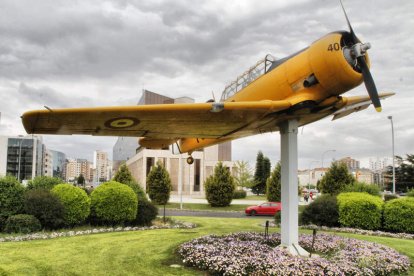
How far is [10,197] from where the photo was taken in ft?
54.3

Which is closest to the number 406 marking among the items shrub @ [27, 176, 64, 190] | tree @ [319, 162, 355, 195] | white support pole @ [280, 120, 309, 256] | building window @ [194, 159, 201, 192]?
white support pole @ [280, 120, 309, 256]

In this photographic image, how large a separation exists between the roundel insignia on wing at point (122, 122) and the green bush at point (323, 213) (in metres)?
13.8

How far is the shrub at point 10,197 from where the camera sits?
53.5 feet

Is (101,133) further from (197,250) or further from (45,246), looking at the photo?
(45,246)

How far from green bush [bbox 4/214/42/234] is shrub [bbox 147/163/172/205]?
21.9 meters

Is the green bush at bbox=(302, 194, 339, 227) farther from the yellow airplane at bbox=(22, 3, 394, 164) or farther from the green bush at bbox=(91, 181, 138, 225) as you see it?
the yellow airplane at bbox=(22, 3, 394, 164)

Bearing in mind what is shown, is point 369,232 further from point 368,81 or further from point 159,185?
point 159,185

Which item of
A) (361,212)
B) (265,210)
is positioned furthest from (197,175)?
(361,212)

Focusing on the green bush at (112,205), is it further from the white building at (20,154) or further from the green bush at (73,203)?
the white building at (20,154)

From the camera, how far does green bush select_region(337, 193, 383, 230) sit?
18.7 meters

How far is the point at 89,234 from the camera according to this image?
615 inches

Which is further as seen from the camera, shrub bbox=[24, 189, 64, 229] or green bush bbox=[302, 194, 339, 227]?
green bush bbox=[302, 194, 339, 227]

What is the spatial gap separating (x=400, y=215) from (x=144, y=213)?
13004 millimetres

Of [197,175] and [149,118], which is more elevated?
[149,118]
